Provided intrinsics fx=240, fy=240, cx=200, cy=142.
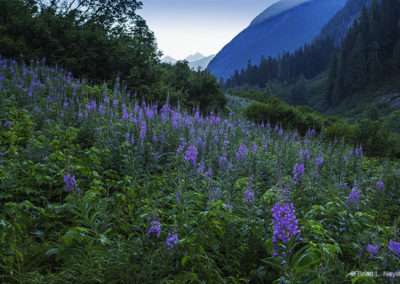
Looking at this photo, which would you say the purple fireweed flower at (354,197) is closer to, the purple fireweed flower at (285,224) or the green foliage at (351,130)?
the purple fireweed flower at (285,224)

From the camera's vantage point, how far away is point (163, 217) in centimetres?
296

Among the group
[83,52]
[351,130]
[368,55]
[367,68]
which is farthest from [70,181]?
[368,55]

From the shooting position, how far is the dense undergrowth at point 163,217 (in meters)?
2.04

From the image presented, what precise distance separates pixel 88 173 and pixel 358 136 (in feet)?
37.8

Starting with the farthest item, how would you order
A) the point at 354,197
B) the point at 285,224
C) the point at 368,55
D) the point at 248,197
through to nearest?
the point at 368,55 → the point at 354,197 → the point at 248,197 → the point at 285,224

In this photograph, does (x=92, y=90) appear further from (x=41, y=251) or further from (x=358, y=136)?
(x=358, y=136)

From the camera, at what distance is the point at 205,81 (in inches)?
553

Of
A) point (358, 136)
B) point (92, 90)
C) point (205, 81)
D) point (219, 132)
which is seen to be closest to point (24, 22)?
point (92, 90)

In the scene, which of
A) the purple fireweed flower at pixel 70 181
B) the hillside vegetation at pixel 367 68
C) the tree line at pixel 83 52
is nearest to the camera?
the purple fireweed flower at pixel 70 181

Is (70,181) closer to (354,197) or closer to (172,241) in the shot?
(172,241)

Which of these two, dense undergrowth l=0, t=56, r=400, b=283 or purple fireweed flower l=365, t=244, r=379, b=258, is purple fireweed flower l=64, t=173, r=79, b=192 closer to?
dense undergrowth l=0, t=56, r=400, b=283

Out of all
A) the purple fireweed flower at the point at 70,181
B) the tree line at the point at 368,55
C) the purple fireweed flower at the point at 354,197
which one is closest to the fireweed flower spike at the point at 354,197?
the purple fireweed flower at the point at 354,197

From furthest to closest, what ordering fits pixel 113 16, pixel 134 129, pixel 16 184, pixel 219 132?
pixel 113 16, pixel 219 132, pixel 134 129, pixel 16 184

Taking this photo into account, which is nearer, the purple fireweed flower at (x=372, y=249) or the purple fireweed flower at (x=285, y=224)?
the purple fireweed flower at (x=285, y=224)
